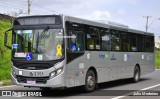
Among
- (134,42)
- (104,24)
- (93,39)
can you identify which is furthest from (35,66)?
(134,42)

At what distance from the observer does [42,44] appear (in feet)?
41.4

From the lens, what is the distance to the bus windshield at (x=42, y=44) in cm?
1254

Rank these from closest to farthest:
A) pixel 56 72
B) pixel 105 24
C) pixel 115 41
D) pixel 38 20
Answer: pixel 56 72
pixel 38 20
pixel 105 24
pixel 115 41

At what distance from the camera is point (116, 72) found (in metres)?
16.8

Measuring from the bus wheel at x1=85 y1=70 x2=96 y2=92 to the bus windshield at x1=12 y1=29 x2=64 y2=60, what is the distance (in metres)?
2.06

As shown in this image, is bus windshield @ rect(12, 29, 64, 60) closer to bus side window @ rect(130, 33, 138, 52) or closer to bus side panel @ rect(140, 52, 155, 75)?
bus side window @ rect(130, 33, 138, 52)

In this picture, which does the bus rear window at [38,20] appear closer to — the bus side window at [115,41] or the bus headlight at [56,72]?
the bus headlight at [56,72]

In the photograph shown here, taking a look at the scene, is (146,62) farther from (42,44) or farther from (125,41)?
(42,44)

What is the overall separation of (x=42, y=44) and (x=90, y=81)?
2.75 m

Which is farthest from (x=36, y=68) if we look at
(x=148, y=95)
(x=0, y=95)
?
(x=148, y=95)

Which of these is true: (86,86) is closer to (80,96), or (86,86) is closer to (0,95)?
(80,96)

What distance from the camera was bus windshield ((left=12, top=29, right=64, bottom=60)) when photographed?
1254cm

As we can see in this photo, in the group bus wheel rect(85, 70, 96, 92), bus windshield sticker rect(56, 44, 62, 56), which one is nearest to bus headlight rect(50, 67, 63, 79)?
bus windshield sticker rect(56, 44, 62, 56)

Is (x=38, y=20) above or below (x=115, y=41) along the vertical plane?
above
